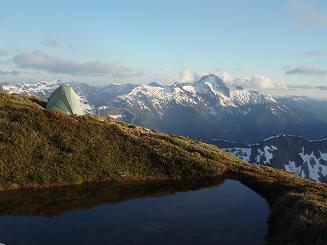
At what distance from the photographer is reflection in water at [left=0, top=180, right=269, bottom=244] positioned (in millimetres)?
30922

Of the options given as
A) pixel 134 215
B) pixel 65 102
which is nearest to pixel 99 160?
pixel 134 215

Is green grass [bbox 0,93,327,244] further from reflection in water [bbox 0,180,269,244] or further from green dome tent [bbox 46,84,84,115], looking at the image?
green dome tent [bbox 46,84,84,115]

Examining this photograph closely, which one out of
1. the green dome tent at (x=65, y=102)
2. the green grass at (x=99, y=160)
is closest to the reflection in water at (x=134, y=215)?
the green grass at (x=99, y=160)

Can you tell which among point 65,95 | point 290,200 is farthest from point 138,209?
point 65,95

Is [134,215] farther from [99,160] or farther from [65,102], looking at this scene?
[65,102]

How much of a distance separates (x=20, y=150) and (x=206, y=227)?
72.4 feet

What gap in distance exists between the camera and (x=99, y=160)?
157ft

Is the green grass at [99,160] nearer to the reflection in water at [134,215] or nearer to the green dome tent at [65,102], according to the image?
the reflection in water at [134,215]

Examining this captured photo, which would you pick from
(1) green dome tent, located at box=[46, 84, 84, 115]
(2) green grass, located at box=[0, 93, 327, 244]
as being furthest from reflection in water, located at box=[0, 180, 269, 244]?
(1) green dome tent, located at box=[46, 84, 84, 115]

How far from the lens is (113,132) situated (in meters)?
53.9

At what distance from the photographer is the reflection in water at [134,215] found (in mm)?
30922

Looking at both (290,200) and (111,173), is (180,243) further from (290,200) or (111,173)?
(111,173)

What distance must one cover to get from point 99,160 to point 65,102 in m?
25.6

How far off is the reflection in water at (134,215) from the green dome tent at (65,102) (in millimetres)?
29203
